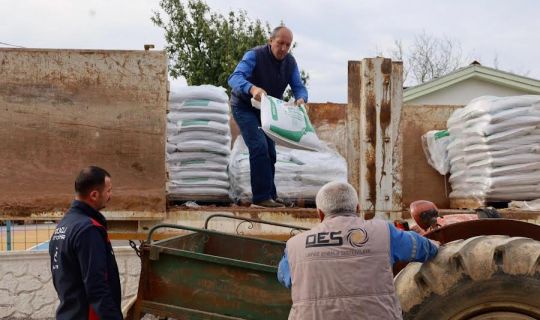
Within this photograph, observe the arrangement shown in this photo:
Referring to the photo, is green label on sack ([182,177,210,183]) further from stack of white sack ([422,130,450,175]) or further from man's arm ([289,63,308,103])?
stack of white sack ([422,130,450,175])

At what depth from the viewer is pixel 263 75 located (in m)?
5.10

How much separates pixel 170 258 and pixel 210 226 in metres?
1.11

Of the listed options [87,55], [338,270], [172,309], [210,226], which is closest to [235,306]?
[172,309]

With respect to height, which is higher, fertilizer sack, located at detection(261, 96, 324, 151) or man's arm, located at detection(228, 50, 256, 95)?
A: man's arm, located at detection(228, 50, 256, 95)

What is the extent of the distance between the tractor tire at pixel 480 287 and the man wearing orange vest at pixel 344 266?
30 centimetres

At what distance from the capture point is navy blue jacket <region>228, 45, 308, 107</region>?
5000 millimetres

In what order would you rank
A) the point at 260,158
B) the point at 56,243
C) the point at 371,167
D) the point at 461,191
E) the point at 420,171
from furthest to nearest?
1. the point at 420,171
2. the point at 461,191
3. the point at 260,158
4. the point at 371,167
5. the point at 56,243

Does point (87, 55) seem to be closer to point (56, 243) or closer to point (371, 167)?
point (56, 243)

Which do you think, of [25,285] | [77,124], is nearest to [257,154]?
[77,124]

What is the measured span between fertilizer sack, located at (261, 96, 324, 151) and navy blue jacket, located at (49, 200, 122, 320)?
4.65 ft

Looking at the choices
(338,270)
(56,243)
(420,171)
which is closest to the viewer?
(338,270)

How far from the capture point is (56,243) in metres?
3.24

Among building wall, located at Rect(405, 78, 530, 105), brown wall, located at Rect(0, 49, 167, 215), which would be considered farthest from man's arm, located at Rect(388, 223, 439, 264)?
building wall, located at Rect(405, 78, 530, 105)

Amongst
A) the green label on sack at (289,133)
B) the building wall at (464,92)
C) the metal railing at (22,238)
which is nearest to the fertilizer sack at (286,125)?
the green label on sack at (289,133)
